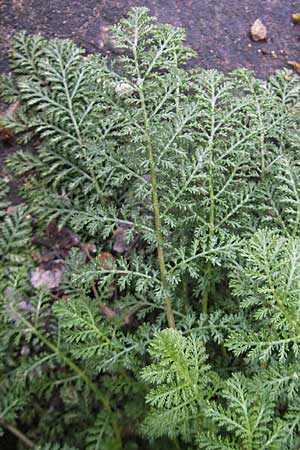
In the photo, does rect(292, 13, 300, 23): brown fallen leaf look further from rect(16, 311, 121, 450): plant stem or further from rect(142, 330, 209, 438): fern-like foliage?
rect(16, 311, 121, 450): plant stem

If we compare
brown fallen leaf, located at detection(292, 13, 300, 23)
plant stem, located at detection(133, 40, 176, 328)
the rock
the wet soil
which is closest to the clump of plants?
plant stem, located at detection(133, 40, 176, 328)

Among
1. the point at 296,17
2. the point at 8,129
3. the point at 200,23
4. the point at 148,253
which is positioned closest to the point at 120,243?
the point at 148,253

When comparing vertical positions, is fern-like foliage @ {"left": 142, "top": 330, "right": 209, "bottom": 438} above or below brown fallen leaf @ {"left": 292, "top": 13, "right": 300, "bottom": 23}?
below

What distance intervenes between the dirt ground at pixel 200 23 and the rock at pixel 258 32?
3 centimetres

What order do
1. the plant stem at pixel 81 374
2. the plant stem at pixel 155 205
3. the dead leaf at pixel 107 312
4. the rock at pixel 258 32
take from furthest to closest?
the rock at pixel 258 32
the dead leaf at pixel 107 312
the plant stem at pixel 81 374
the plant stem at pixel 155 205

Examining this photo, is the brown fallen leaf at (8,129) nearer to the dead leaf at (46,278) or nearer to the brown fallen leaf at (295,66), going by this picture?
the dead leaf at (46,278)

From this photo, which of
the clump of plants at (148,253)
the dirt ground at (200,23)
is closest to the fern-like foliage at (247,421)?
the clump of plants at (148,253)

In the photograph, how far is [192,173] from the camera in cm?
175

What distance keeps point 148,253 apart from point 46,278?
0.45 metres

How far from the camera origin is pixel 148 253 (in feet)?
6.88

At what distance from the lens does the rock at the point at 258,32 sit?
8.18 feet

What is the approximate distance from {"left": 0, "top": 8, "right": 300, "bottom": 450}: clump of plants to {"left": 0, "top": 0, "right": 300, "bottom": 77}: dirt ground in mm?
154

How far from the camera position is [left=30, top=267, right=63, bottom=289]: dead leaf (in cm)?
217

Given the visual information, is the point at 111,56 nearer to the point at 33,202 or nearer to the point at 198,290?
the point at 33,202
